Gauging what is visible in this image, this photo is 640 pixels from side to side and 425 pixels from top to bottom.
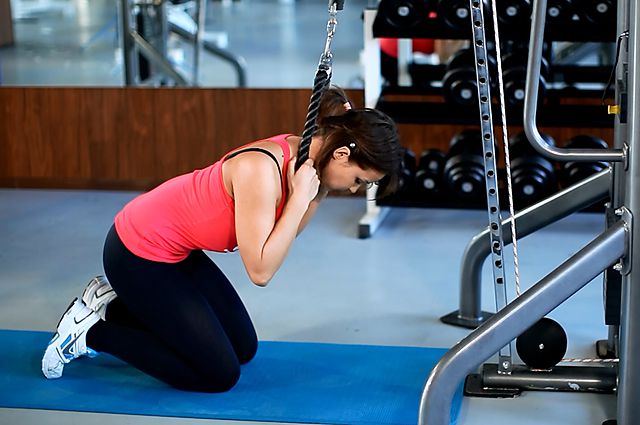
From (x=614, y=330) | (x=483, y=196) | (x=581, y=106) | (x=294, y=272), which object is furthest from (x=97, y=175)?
(x=614, y=330)

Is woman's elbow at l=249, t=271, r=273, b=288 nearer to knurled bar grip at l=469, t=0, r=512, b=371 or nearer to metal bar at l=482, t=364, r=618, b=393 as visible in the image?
knurled bar grip at l=469, t=0, r=512, b=371

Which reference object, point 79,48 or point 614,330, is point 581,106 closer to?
point 614,330

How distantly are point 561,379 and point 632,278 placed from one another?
0.48 meters

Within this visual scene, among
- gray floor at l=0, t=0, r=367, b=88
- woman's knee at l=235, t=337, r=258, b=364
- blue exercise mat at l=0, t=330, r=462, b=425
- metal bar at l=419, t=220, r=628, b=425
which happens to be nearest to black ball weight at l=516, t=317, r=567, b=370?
blue exercise mat at l=0, t=330, r=462, b=425

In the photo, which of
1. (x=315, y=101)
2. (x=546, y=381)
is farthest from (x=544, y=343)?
(x=315, y=101)

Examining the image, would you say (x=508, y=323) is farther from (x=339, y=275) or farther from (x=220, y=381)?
(x=339, y=275)

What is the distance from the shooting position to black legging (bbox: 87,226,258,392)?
2.64 metres

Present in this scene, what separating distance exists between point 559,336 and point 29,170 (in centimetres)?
328

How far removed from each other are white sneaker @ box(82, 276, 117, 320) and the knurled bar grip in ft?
3.54

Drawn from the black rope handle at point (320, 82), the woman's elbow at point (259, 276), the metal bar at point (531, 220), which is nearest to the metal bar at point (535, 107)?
the black rope handle at point (320, 82)

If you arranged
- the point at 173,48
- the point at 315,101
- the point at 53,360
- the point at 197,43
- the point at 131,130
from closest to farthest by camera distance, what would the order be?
the point at 315,101 → the point at 53,360 → the point at 131,130 → the point at 197,43 → the point at 173,48

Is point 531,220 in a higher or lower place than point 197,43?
lower

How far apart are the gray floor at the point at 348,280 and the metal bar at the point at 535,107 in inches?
27.9

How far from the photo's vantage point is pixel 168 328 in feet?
8.73
